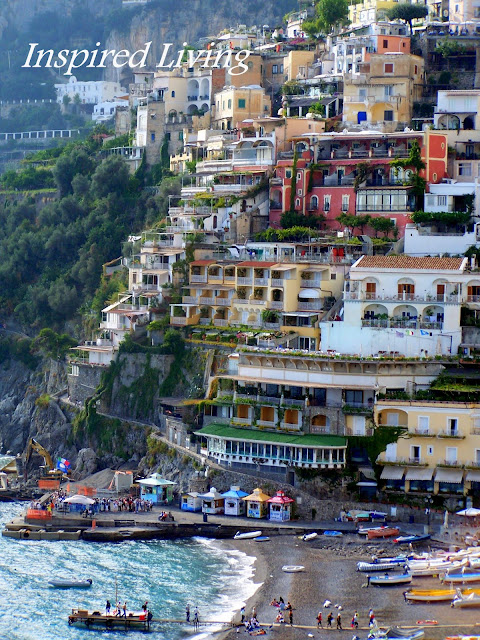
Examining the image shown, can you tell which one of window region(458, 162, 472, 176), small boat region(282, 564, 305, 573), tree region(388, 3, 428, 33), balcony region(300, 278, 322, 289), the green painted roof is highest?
tree region(388, 3, 428, 33)

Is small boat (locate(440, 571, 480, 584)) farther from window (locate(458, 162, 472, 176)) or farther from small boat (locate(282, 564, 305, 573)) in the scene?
window (locate(458, 162, 472, 176))

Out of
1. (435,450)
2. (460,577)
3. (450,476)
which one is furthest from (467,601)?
(435,450)

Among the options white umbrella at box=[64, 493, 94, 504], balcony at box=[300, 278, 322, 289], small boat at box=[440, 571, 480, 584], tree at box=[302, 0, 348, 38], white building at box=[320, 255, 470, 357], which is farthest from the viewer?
A: tree at box=[302, 0, 348, 38]

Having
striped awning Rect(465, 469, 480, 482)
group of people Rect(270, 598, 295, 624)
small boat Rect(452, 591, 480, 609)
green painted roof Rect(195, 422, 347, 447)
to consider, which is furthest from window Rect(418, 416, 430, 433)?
group of people Rect(270, 598, 295, 624)

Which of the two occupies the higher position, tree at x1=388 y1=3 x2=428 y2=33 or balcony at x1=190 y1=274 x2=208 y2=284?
tree at x1=388 y1=3 x2=428 y2=33

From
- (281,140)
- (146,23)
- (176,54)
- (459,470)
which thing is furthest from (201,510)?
(146,23)

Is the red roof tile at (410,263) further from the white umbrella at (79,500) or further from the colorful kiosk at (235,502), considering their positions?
the white umbrella at (79,500)

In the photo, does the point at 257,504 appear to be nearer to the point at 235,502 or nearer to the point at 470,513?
the point at 235,502
